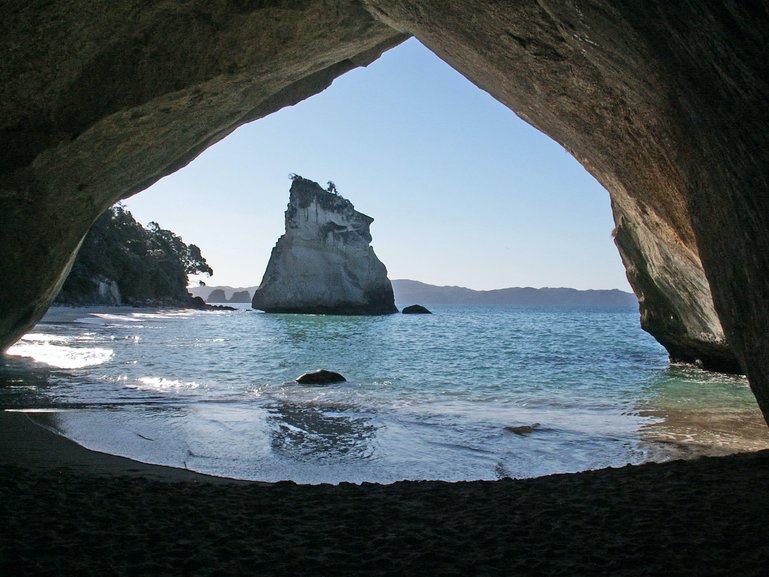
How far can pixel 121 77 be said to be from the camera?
727 centimetres

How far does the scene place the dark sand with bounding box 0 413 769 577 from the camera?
10.3ft

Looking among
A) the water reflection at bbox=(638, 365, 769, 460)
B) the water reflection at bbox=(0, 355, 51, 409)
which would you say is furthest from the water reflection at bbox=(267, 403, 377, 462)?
the water reflection at bbox=(0, 355, 51, 409)

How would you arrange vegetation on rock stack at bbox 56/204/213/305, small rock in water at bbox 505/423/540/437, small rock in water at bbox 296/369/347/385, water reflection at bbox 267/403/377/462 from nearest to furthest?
water reflection at bbox 267/403/377/462, small rock in water at bbox 505/423/540/437, small rock in water at bbox 296/369/347/385, vegetation on rock stack at bbox 56/204/213/305

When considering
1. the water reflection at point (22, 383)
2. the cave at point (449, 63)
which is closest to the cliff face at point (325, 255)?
the water reflection at point (22, 383)

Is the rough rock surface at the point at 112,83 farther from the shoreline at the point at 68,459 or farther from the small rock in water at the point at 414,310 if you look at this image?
the small rock in water at the point at 414,310

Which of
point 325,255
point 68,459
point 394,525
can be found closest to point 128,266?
point 325,255

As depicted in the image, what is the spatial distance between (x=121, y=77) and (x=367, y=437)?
18.3 ft

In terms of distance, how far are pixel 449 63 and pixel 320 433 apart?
546cm

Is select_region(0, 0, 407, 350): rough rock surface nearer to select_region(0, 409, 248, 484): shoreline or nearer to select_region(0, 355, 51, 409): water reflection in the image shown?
select_region(0, 355, 51, 409): water reflection

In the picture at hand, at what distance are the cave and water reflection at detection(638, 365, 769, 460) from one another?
95.0 inches

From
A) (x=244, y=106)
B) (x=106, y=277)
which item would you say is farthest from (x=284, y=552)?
(x=106, y=277)

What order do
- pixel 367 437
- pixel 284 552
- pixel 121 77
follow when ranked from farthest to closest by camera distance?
pixel 367 437 < pixel 121 77 < pixel 284 552

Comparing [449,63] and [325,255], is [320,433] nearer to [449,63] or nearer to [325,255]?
[449,63]

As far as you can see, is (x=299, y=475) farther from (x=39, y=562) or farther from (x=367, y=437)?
(x=39, y=562)
